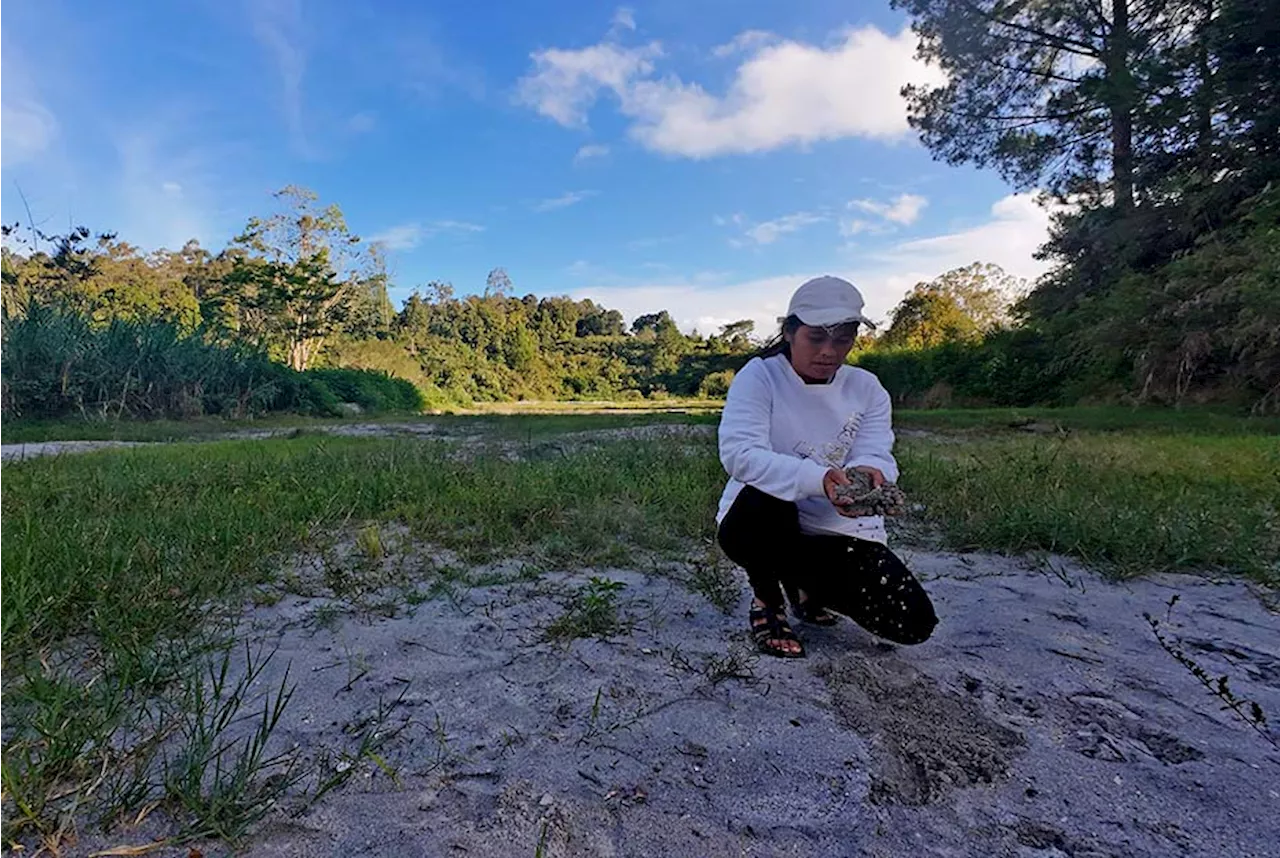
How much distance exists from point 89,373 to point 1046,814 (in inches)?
459

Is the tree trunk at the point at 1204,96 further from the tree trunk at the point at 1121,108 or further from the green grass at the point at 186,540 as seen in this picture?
the green grass at the point at 186,540

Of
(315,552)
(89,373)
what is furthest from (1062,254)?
(89,373)

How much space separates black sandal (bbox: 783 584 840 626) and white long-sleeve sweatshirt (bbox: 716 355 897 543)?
0.93 feet

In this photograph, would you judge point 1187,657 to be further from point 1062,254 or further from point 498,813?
point 1062,254

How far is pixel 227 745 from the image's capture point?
123 centimetres

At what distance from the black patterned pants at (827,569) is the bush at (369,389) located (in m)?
14.9

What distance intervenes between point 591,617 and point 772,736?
738mm

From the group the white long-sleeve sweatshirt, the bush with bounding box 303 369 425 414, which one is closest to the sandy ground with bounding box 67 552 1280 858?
the white long-sleeve sweatshirt

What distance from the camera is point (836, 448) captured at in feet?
6.34

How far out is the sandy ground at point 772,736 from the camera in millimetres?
1081

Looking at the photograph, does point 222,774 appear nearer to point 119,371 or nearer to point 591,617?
point 591,617

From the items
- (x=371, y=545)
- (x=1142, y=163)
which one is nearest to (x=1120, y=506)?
(x=371, y=545)

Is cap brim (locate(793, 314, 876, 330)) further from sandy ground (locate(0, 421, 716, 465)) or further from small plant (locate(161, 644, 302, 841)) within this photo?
sandy ground (locate(0, 421, 716, 465))

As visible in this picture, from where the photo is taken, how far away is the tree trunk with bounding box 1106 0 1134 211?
948cm
